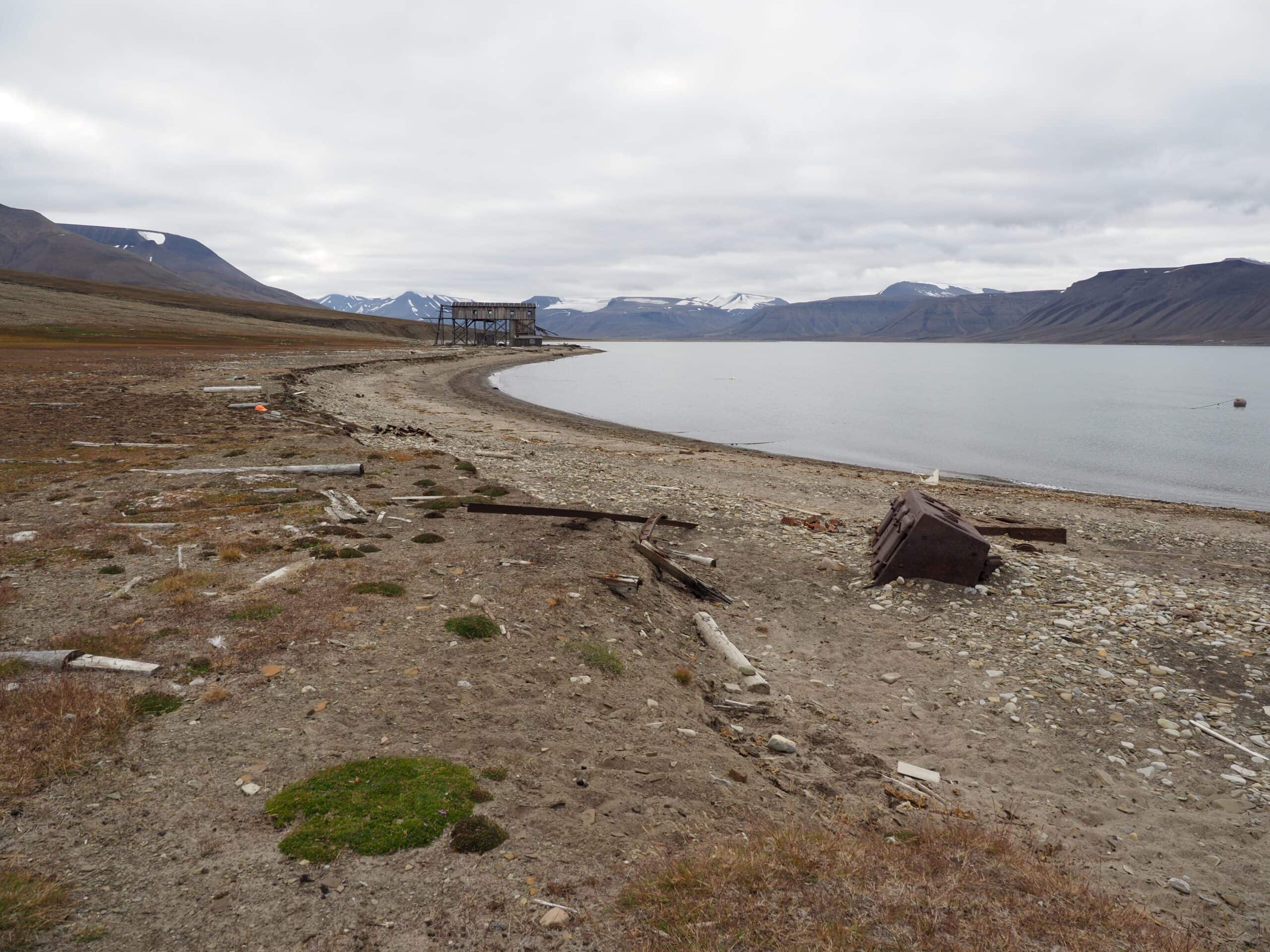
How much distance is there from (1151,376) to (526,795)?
161 metres

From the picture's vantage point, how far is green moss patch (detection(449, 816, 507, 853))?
5609 mm

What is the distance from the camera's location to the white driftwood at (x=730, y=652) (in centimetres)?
996

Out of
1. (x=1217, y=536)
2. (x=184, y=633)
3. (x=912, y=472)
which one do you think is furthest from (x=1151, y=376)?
(x=184, y=633)

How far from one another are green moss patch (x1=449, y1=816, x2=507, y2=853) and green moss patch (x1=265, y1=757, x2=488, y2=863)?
10cm

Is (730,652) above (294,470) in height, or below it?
below

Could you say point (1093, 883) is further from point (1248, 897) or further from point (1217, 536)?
point (1217, 536)

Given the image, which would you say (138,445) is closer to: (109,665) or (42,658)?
(42,658)

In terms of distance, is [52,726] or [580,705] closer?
[52,726]

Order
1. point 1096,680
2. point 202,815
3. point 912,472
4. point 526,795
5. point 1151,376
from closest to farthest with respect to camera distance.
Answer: point 202,815 < point 526,795 < point 1096,680 < point 912,472 < point 1151,376

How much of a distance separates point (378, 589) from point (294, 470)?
9.54m

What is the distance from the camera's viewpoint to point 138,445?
21.7m

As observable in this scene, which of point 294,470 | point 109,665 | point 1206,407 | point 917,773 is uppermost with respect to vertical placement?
point 1206,407

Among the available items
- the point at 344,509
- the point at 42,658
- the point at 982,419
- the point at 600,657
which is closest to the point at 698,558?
the point at 600,657

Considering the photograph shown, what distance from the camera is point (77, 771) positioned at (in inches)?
238
